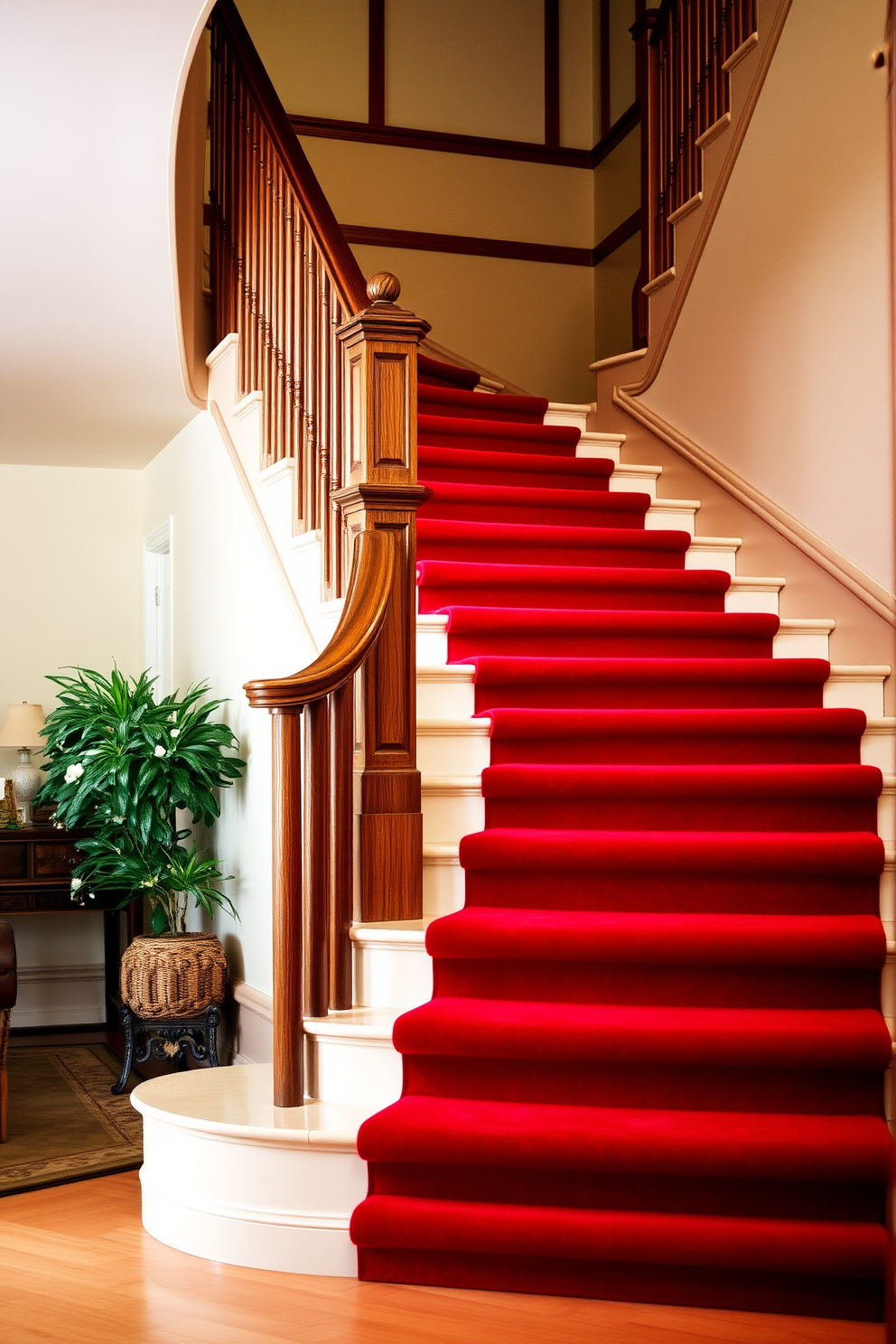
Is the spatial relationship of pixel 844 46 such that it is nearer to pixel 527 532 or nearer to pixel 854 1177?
pixel 527 532

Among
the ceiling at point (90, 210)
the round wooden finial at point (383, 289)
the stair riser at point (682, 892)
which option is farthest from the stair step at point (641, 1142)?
the ceiling at point (90, 210)

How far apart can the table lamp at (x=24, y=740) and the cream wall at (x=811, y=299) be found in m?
3.18

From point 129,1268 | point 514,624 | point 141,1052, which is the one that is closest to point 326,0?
point 514,624

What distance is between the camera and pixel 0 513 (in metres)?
6.32

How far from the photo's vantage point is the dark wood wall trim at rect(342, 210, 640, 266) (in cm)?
692

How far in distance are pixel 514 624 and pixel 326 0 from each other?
4.73m

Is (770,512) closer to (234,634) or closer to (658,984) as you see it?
(234,634)

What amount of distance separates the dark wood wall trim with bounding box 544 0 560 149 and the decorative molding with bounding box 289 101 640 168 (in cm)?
9

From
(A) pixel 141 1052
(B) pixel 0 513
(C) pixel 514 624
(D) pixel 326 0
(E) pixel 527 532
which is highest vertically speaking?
(D) pixel 326 0

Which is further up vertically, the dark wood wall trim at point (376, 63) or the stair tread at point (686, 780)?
the dark wood wall trim at point (376, 63)

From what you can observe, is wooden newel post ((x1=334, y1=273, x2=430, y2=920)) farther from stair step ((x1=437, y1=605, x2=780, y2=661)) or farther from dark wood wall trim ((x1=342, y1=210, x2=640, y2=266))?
dark wood wall trim ((x1=342, y1=210, x2=640, y2=266))

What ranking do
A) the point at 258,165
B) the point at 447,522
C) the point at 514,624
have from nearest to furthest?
the point at 514,624 → the point at 447,522 → the point at 258,165

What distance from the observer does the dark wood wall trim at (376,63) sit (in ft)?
23.0

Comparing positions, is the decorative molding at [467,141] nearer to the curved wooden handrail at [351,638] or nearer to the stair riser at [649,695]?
the stair riser at [649,695]
